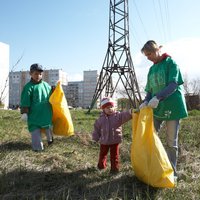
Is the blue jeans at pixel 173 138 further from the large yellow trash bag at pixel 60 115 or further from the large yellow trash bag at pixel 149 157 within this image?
the large yellow trash bag at pixel 60 115

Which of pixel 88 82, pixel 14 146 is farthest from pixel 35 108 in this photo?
pixel 88 82

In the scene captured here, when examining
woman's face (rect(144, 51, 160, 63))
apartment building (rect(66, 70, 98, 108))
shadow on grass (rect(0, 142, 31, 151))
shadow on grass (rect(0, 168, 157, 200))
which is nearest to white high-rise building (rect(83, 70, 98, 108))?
apartment building (rect(66, 70, 98, 108))

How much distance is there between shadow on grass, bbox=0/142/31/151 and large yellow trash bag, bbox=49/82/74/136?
552 millimetres

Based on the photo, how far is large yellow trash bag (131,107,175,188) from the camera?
3270 mm

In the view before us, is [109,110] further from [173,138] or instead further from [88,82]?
[88,82]

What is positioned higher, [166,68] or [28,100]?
[166,68]

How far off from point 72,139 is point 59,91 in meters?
1.40

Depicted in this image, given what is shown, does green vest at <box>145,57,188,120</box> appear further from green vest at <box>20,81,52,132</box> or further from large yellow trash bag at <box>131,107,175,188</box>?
green vest at <box>20,81,52,132</box>

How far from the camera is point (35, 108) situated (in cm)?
505

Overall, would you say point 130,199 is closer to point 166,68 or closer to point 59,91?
point 166,68

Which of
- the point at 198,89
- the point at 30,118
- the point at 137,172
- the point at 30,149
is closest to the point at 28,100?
the point at 30,118

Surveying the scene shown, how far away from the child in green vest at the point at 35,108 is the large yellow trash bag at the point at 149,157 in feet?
6.33

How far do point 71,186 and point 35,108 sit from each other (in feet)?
5.98

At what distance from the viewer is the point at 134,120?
3688 mm
